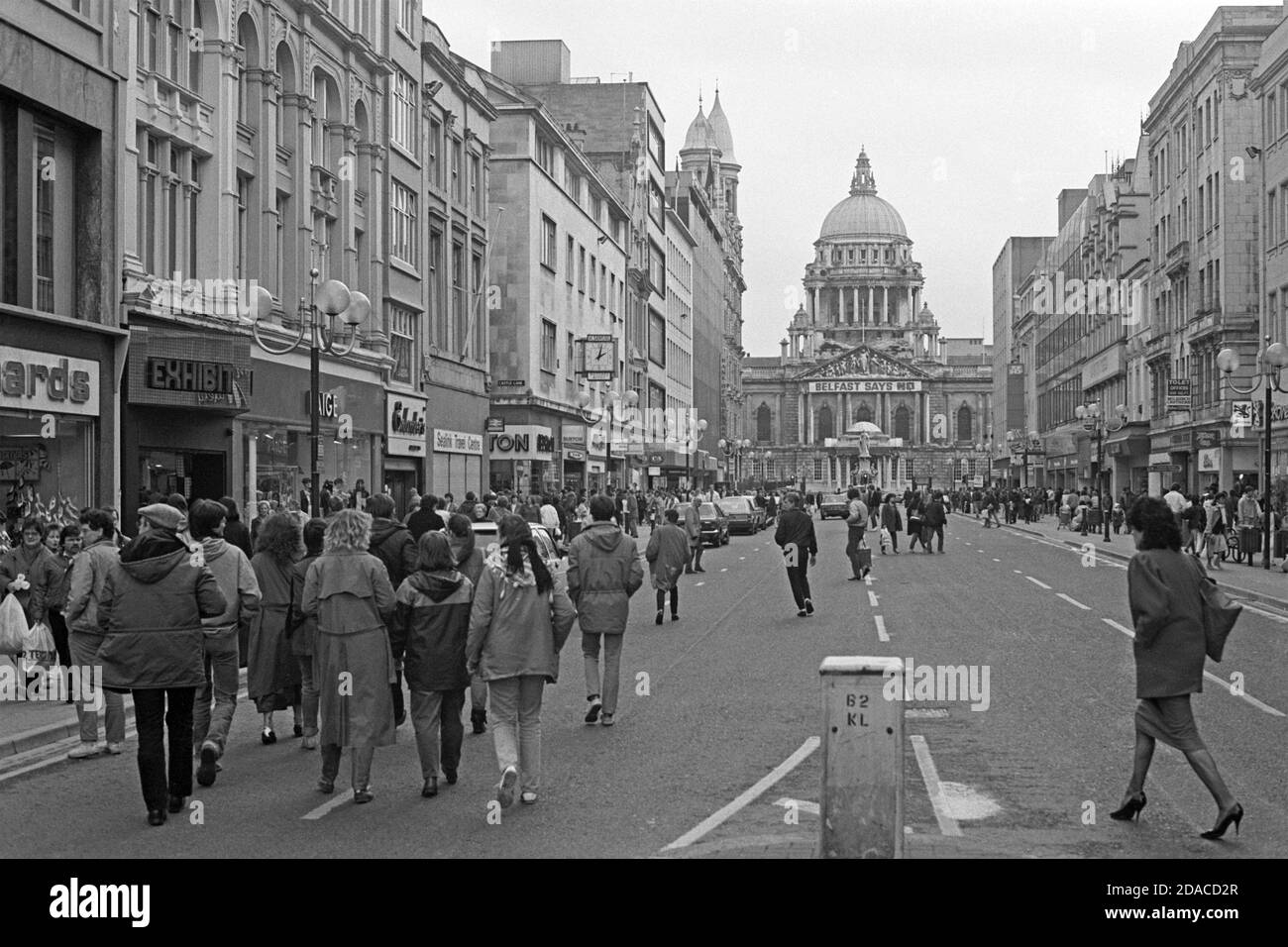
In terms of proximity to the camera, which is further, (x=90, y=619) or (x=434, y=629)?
(x=90, y=619)

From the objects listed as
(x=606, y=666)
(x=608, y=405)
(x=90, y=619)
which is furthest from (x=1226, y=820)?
(x=608, y=405)

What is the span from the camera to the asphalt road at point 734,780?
26.1 feet

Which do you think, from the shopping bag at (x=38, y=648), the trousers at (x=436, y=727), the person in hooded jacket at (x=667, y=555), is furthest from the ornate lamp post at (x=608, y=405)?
the trousers at (x=436, y=727)

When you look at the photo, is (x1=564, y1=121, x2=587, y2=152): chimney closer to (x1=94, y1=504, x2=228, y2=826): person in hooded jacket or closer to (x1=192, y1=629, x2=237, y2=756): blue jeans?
(x1=192, y1=629, x2=237, y2=756): blue jeans

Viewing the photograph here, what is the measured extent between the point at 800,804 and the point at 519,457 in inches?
1568

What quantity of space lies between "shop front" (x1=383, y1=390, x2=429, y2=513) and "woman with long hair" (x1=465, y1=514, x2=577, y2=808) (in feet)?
83.3

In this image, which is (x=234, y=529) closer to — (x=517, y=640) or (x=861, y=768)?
(x=517, y=640)

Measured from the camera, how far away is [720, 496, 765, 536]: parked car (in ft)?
184

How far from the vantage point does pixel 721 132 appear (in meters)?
157

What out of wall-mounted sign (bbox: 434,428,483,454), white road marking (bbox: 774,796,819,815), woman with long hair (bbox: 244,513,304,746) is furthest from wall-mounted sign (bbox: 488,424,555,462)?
white road marking (bbox: 774,796,819,815)

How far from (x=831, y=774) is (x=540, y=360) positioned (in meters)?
45.4

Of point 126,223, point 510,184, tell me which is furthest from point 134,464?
point 510,184

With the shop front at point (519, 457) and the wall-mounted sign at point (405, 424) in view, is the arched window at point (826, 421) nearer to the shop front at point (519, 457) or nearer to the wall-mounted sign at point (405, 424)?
the shop front at point (519, 457)

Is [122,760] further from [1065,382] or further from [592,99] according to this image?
[1065,382]
